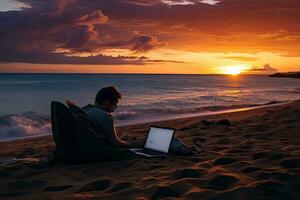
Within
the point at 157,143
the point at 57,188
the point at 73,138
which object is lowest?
the point at 57,188

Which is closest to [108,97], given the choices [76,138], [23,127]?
[76,138]

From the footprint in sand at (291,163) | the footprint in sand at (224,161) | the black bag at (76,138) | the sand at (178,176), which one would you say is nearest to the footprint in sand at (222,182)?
the sand at (178,176)

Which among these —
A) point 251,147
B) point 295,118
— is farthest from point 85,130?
point 295,118

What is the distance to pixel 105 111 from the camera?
6367 mm

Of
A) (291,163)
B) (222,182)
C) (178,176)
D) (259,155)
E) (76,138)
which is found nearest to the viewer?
(222,182)

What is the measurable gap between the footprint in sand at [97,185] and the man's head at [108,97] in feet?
5.00

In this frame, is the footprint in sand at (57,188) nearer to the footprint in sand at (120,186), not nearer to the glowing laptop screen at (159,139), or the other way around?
the footprint in sand at (120,186)

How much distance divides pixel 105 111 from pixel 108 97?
0.78ft

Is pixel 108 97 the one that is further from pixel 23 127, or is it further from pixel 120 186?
pixel 23 127

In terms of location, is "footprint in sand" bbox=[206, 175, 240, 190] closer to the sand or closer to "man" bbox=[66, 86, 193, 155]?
the sand

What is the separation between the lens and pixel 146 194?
4.46 m

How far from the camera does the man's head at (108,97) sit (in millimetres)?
Answer: 6219

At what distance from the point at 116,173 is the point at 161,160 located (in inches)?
36.7

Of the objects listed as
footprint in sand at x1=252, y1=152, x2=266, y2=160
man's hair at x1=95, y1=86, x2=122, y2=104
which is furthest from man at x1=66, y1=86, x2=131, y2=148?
footprint in sand at x1=252, y1=152, x2=266, y2=160
